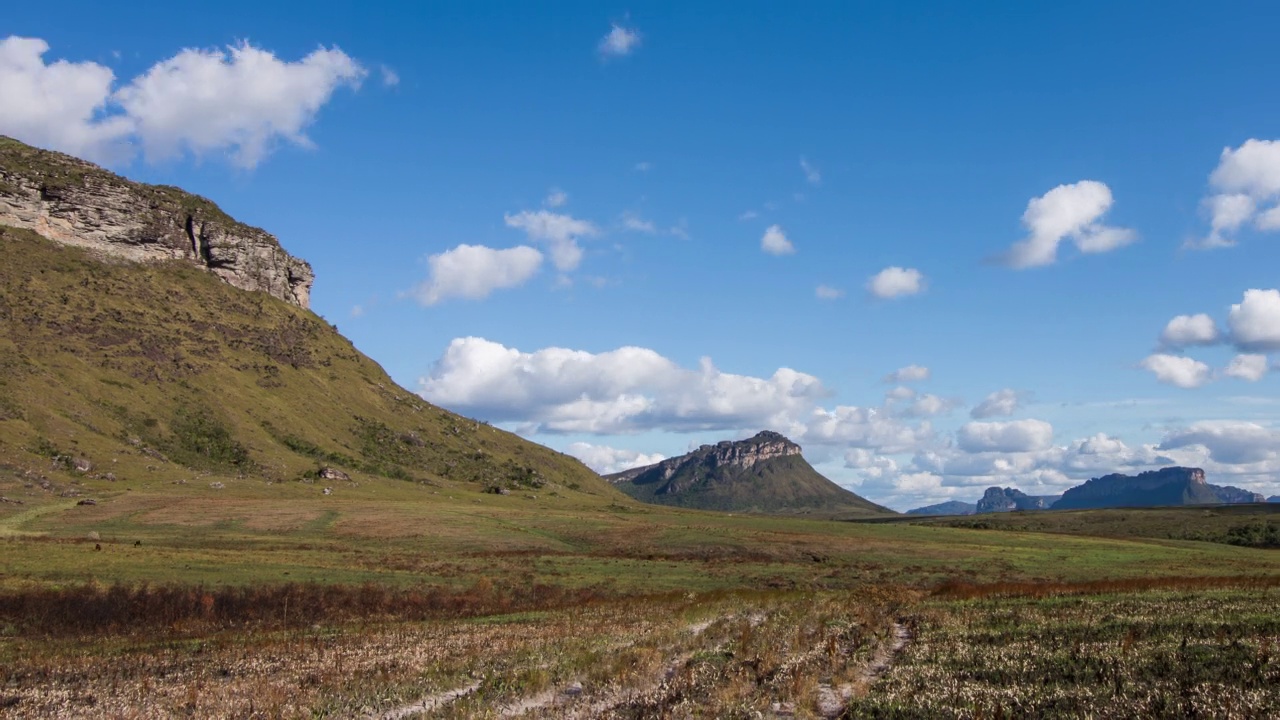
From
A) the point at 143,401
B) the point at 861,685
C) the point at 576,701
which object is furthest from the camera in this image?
the point at 143,401

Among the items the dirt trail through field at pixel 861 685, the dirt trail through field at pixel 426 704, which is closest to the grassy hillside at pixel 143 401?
the dirt trail through field at pixel 426 704

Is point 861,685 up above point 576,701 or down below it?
above

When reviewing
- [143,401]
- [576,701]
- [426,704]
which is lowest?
[426,704]

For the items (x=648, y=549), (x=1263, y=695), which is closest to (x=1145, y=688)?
(x=1263, y=695)

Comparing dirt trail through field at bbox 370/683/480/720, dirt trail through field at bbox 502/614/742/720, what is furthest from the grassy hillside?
dirt trail through field at bbox 502/614/742/720

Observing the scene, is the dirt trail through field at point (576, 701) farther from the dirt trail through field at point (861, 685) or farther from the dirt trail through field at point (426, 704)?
the dirt trail through field at point (861, 685)

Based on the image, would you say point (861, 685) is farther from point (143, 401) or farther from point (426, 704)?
point (143, 401)

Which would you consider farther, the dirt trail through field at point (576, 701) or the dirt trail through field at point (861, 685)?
the dirt trail through field at point (576, 701)

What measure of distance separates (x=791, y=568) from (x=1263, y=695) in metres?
53.0

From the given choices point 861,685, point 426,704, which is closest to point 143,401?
point 426,704

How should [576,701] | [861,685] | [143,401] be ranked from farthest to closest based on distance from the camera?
[143,401]
[861,685]
[576,701]

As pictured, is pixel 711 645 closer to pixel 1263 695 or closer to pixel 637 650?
pixel 637 650

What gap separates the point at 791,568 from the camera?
66312 mm

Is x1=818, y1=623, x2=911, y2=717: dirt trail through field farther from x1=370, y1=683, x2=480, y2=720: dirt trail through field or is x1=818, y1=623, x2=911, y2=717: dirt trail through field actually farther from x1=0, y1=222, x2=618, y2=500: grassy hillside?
x1=0, y1=222, x2=618, y2=500: grassy hillside
